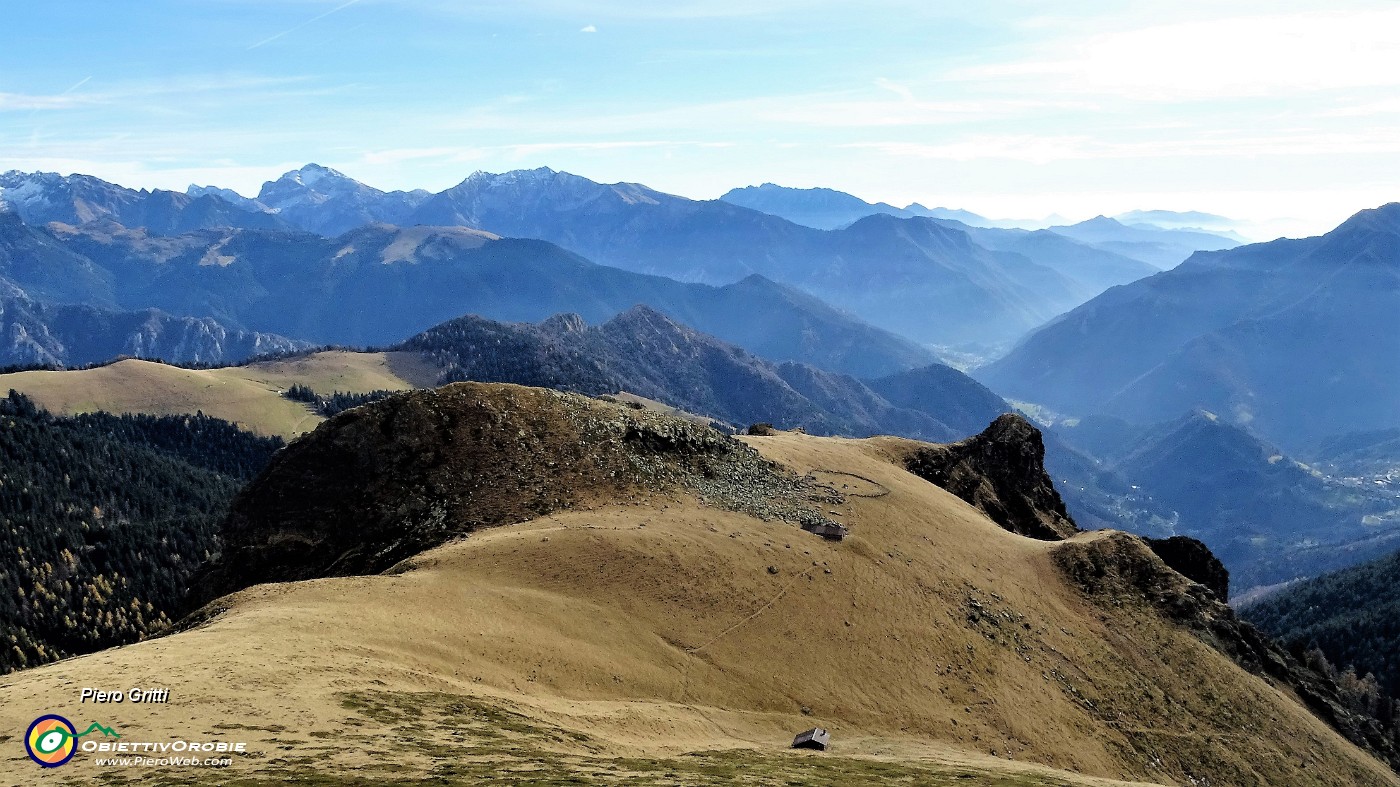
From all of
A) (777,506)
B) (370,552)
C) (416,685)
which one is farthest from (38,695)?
(777,506)

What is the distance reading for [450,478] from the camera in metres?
87.8

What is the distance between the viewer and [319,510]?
8781 cm

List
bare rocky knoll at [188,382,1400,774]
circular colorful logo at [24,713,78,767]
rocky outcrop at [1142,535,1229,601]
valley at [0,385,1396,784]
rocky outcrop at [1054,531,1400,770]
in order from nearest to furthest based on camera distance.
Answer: circular colorful logo at [24,713,78,767], valley at [0,385,1396,784], bare rocky knoll at [188,382,1400,774], rocky outcrop at [1054,531,1400,770], rocky outcrop at [1142,535,1229,601]

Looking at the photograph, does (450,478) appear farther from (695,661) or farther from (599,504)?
(695,661)

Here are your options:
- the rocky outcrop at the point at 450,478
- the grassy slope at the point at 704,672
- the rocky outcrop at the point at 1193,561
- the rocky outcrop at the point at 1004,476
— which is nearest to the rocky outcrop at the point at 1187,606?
the grassy slope at the point at 704,672

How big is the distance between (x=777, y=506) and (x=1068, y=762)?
3571 cm

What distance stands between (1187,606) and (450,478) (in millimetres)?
83328

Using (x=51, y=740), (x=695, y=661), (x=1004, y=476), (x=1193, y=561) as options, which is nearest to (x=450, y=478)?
(x=695, y=661)

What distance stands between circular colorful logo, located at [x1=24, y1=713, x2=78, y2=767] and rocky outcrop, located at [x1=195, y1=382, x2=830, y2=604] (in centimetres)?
4236

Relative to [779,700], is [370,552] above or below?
above

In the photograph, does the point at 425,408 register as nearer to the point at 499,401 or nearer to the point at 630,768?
the point at 499,401

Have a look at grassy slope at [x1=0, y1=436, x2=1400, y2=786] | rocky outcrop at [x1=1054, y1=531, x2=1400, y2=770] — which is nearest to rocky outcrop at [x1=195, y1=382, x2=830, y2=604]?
grassy slope at [x1=0, y1=436, x2=1400, y2=786]

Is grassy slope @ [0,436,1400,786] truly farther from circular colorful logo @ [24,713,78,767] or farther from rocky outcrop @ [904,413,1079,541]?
rocky outcrop @ [904,413,1079,541]

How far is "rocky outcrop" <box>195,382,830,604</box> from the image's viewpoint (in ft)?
276
